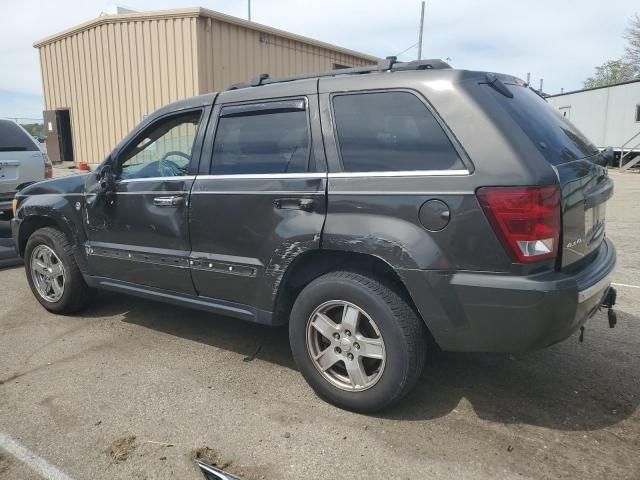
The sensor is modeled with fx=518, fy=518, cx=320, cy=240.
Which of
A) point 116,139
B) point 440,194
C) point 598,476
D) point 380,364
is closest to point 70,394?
point 380,364

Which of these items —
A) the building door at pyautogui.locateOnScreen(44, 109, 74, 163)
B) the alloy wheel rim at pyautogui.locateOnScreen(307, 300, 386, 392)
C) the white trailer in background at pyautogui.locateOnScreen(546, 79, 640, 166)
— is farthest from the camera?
the white trailer in background at pyautogui.locateOnScreen(546, 79, 640, 166)

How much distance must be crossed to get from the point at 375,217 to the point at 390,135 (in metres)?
0.46

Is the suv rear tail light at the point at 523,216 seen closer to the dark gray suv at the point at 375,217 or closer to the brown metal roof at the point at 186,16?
the dark gray suv at the point at 375,217

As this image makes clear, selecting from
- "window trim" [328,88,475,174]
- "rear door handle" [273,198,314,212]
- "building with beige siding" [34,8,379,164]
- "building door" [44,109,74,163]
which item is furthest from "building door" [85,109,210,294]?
"building door" [44,109,74,163]

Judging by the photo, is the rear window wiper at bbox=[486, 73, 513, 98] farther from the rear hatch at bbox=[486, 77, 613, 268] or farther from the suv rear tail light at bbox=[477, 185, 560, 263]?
the suv rear tail light at bbox=[477, 185, 560, 263]

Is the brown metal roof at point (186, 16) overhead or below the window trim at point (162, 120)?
overhead

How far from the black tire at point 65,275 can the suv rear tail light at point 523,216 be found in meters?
3.51

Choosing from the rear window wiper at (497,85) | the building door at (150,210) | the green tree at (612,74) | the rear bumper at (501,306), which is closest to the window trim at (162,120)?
the building door at (150,210)

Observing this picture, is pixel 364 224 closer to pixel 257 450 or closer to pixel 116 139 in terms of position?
pixel 257 450

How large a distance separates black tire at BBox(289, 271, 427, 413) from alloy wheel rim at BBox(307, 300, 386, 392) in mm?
33

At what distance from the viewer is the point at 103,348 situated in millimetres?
3951

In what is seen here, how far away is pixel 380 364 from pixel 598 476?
45.4 inches

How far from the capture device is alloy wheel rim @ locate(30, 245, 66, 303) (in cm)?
456

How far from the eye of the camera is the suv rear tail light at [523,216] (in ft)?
7.93
